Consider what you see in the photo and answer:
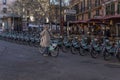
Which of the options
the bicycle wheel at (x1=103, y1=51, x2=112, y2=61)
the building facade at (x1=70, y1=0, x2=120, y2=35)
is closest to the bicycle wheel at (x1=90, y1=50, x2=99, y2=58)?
the bicycle wheel at (x1=103, y1=51, x2=112, y2=61)

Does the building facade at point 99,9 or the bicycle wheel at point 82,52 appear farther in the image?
the building facade at point 99,9

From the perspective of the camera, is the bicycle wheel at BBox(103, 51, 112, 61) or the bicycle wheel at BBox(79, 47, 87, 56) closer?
the bicycle wheel at BBox(103, 51, 112, 61)

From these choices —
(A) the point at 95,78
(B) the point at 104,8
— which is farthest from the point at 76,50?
(B) the point at 104,8

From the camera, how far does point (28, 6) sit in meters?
45.3

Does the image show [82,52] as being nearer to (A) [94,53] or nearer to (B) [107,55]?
(A) [94,53]

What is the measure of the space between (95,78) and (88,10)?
44466 mm

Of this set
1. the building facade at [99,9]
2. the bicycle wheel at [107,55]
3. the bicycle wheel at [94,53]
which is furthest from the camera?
the building facade at [99,9]

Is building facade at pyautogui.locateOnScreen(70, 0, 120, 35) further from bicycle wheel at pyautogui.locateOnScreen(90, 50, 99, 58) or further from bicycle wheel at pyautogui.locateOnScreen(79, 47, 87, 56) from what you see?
bicycle wheel at pyautogui.locateOnScreen(90, 50, 99, 58)

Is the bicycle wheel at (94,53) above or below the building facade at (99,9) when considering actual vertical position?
below

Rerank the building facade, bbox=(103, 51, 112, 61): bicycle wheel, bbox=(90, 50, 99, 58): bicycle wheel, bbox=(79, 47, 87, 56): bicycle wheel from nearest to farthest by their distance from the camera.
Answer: bbox=(103, 51, 112, 61): bicycle wheel, bbox=(90, 50, 99, 58): bicycle wheel, bbox=(79, 47, 87, 56): bicycle wheel, the building facade

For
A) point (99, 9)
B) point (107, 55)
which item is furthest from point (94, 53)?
point (99, 9)

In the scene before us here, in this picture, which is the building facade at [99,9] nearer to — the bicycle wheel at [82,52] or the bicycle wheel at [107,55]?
the bicycle wheel at [82,52]

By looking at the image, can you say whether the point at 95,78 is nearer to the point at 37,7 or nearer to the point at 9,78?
the point at 9,78

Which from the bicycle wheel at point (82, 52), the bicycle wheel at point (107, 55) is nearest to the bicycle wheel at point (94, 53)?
the bicycle wheel at point (107, 55)
